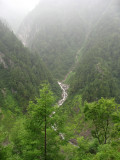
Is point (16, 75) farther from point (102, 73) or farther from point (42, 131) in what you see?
point (42, 131)

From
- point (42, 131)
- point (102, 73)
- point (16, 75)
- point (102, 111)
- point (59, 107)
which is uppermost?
point (102, 73)

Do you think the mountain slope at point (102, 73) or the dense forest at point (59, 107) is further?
the mountain slope at point (102, 73)

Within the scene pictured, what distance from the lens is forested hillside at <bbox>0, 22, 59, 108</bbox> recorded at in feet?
253

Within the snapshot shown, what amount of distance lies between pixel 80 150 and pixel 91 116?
20.3 feet

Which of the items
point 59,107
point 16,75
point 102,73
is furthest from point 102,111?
point 102,73

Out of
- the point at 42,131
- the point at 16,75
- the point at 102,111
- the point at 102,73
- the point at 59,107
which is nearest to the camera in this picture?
the point at 42,131

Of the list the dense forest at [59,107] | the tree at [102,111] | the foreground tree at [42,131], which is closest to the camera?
the foreground tree at [42,131]

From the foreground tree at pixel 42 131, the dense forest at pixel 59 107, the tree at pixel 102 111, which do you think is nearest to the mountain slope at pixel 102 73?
the dense forest at pixel 59 107

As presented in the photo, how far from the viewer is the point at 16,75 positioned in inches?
3455

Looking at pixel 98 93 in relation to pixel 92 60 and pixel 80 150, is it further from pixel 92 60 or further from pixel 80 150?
pixel 80 150

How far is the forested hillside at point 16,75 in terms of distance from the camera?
3041 inches

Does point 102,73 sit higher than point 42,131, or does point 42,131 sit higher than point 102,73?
point 102,73

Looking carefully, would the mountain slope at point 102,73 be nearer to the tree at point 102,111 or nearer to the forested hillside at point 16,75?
the forested hillside at point 16,75

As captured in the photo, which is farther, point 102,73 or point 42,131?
point 102,73
